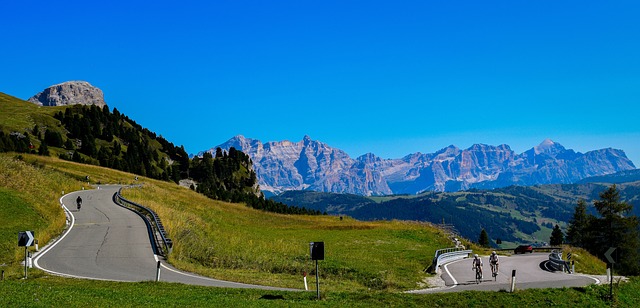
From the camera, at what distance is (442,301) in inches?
979

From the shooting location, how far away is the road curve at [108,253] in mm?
28109

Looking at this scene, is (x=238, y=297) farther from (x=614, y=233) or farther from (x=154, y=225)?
(x=614, y=233)

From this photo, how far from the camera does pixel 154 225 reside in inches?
1699

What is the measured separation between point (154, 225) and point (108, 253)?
945 centimetres

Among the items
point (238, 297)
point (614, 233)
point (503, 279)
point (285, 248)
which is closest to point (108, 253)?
point (238, 297)

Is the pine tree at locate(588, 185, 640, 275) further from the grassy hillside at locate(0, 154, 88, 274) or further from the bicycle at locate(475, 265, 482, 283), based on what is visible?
the grassy hillside at locate(0, 154, 88, 274)

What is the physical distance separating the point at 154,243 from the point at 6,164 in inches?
1024

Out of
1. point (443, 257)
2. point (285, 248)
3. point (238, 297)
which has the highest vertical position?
point (285, 248)

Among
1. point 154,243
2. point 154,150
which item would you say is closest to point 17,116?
point 154,150

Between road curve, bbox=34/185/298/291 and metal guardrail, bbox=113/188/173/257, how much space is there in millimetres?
568

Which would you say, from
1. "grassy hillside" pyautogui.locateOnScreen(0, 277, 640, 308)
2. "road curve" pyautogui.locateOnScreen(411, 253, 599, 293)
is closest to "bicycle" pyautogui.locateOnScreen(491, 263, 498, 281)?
"road curve" pyautogui.locateOnScreen(411, 253, 599, 293)

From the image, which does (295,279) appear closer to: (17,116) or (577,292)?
(577,292)

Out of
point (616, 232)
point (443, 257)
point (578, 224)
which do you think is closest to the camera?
point (443, 257)

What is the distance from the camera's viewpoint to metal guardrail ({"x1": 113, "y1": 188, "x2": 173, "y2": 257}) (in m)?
35.7
